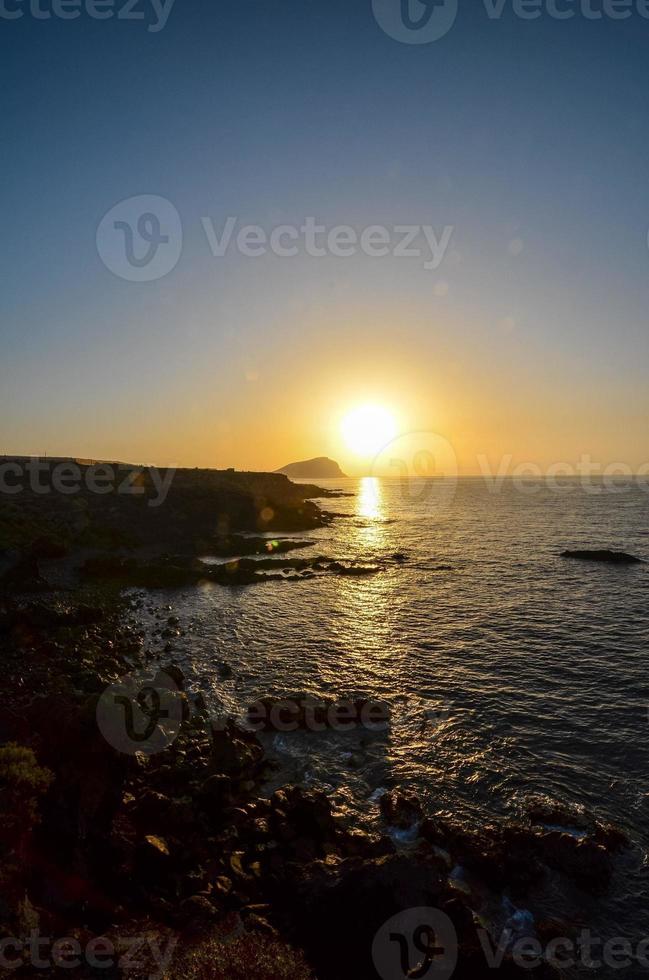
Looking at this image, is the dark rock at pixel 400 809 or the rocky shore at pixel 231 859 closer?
the rocky shore at pixel 231 859

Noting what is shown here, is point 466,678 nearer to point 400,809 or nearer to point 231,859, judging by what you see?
point 400,809

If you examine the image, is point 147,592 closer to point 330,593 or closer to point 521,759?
point 330,593

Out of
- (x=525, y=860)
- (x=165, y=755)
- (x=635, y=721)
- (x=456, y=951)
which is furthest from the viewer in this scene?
(x=635, y=721)

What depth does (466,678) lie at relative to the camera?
23.0 m

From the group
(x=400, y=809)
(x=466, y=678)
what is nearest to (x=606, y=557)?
(x=466, y=678)

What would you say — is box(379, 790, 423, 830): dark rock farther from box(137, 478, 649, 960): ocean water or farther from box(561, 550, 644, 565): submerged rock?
box(561, 550, 644, 565): submerged rock

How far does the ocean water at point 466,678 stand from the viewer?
14547 mm

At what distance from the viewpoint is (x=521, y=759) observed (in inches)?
641

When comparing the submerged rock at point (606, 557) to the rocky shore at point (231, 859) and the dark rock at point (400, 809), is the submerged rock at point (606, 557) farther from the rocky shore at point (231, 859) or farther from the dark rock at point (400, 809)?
the dark rock at point (400, 809)

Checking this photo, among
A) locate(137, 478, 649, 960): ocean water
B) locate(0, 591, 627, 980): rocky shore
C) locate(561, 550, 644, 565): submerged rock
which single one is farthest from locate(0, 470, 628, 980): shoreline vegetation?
locate(561, 550, 644, 565): submerged rock

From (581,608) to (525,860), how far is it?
27118 mm

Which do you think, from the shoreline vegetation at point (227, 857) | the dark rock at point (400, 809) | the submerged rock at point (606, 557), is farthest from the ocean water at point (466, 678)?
the submerged rock at point (606, 557)

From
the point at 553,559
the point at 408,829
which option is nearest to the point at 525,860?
the point at 408,829

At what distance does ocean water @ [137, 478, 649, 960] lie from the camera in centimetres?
1455
